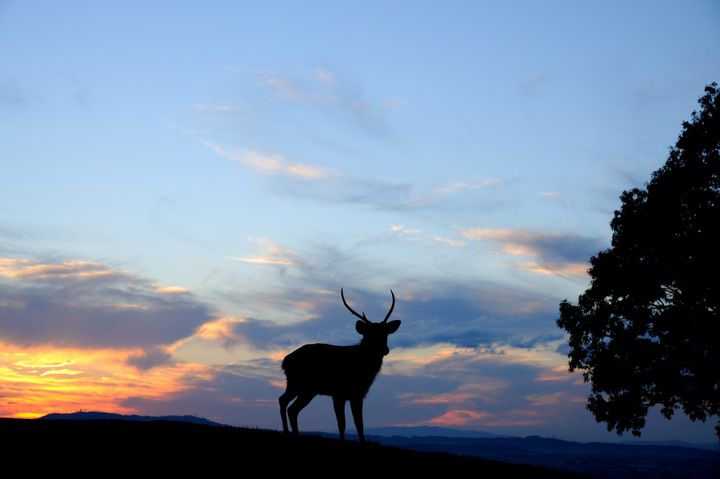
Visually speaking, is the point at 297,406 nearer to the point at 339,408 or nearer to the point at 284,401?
the point at 284,401

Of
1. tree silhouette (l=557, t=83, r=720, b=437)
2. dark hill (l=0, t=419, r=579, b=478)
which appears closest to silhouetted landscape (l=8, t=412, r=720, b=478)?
dark hill (l=0, t=419, r=579, b=478)

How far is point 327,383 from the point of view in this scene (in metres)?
23.8

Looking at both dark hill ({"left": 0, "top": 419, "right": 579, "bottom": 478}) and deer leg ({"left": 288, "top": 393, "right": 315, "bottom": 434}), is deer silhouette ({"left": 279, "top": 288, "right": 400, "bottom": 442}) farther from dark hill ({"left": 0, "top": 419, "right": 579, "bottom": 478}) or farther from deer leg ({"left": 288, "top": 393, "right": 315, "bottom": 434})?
dark hill ({"left": 0, "top": 419, "right": 579, "bottom": 478})

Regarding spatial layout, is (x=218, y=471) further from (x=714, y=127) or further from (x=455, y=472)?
(x=714, y=127)

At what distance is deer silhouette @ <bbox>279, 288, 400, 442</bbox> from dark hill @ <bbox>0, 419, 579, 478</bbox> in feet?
3.86

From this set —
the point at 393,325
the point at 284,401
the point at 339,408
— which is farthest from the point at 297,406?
the point at 393,325

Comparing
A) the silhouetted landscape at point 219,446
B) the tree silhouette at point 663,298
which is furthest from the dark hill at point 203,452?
the tree silhouette at point 663,298

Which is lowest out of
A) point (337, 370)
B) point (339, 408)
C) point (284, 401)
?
point (339, 408)

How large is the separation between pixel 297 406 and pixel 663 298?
17552 millimetres

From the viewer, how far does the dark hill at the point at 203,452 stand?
1816 centimetres

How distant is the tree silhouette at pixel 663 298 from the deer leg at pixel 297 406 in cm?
1508

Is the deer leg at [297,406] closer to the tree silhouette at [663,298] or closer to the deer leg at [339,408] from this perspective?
the deer leg at [339,408]

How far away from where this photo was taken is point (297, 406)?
24.1 m

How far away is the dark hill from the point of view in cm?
1816
